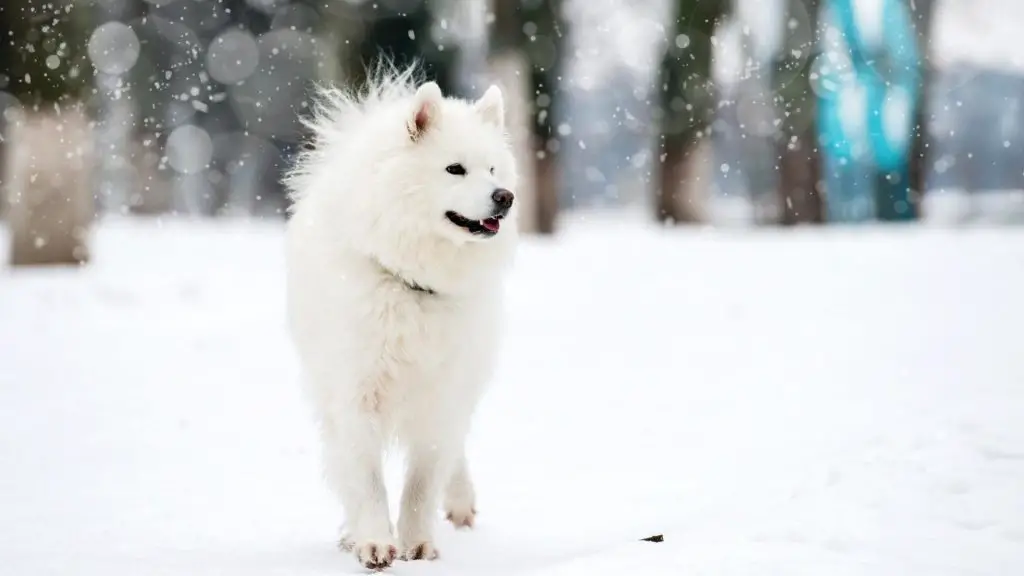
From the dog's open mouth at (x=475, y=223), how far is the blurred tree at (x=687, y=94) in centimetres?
1535

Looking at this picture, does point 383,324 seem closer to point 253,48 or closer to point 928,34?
point 928,34

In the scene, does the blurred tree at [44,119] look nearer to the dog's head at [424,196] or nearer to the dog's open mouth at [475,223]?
the dog's head at [424,196]

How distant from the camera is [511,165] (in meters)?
4.89

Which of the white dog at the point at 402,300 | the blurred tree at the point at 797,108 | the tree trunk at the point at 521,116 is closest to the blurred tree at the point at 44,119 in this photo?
the tree trunk at the point at 521,116

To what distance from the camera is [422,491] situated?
15.3 ft

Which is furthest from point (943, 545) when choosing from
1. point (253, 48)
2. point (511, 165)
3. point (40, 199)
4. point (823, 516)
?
point (253, 48)

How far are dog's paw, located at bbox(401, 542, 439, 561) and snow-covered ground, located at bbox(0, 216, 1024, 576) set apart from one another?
0.28 ft

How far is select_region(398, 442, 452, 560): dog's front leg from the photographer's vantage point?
15.2ft

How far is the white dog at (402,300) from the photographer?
4.34m

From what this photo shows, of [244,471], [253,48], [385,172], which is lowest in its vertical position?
[244,471]

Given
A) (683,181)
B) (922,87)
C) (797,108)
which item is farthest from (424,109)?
(683,181)

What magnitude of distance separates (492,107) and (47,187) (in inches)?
412

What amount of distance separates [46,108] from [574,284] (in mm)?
7350

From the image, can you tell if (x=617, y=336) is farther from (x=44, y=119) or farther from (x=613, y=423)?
(x=44, y=119)
